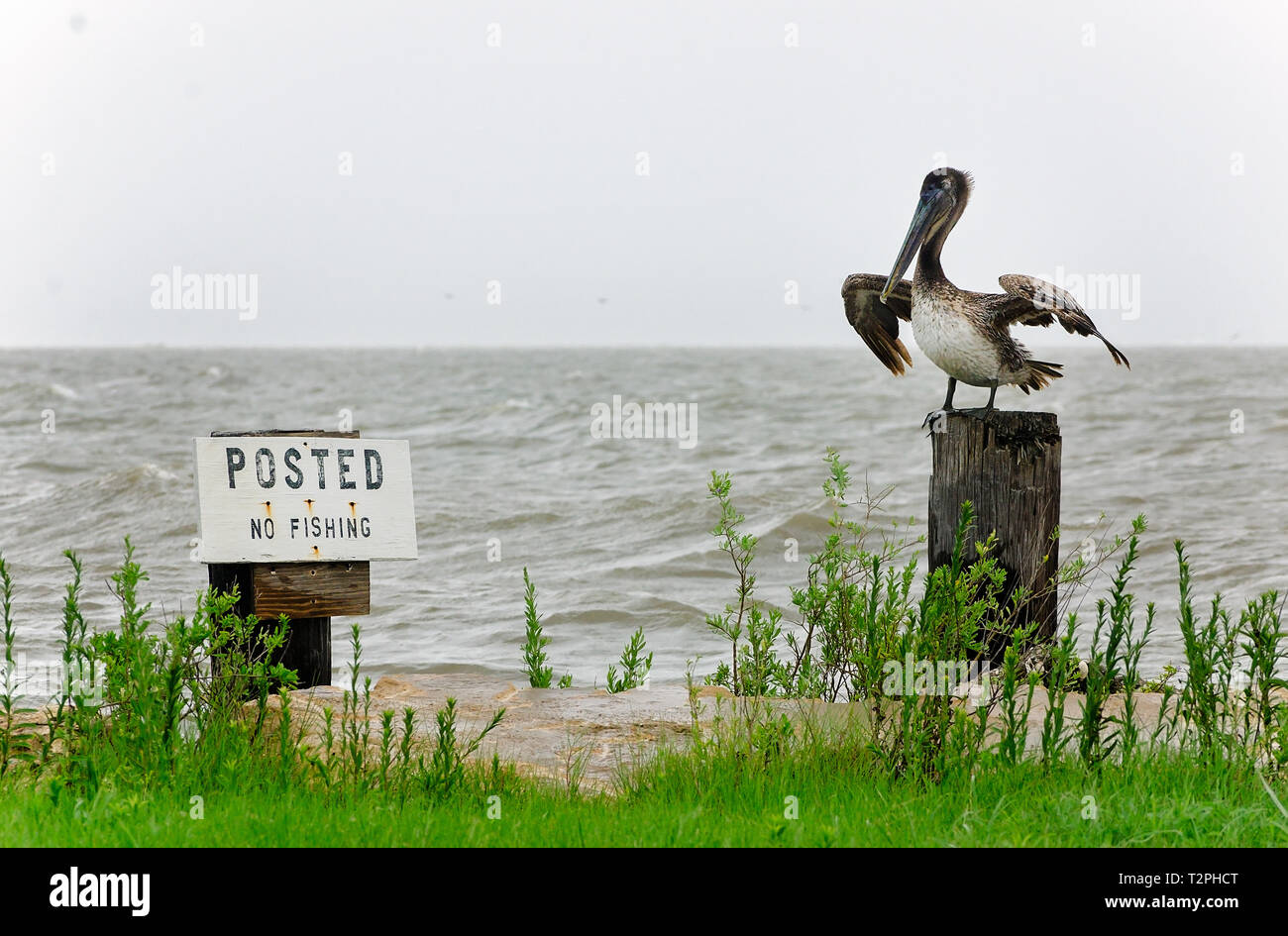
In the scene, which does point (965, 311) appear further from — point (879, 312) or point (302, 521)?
point (302, 521)

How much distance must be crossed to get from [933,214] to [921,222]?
0.21 ft

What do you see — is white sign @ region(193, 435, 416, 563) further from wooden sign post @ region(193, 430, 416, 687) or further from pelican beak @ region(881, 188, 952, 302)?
pelican beak @ region(881, 188, 952, 302)

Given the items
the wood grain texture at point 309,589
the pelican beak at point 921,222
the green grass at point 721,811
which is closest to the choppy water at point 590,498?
the wood grain texture at point 309,589

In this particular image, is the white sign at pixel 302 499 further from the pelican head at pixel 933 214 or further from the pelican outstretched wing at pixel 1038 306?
the pelican outstretched wing at pixel 1038 306

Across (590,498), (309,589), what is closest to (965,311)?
(309,589)

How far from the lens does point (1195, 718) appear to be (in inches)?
167

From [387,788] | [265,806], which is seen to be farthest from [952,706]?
[265,806]

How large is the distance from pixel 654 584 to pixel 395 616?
241 cm

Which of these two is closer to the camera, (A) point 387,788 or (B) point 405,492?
(A) point 387,788

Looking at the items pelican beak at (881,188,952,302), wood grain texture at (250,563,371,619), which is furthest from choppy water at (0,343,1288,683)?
pelican beak at (881,188,952,302)

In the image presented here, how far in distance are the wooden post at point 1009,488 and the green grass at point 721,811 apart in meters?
1.46

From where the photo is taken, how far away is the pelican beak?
5.51 m

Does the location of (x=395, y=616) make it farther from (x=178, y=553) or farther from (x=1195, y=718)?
(x=1195, y=718)

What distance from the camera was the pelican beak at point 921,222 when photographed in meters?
5.51
